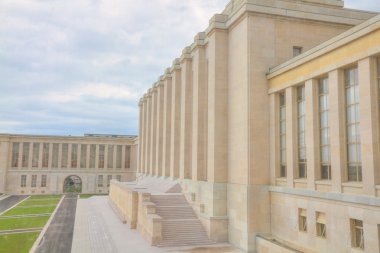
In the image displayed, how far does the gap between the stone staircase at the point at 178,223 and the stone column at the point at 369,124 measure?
13148 millimetres

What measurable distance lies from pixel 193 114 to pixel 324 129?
15.2 metres

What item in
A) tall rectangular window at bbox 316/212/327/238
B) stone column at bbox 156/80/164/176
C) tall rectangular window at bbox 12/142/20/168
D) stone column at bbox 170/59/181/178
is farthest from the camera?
tall rectangular window at bbox 12/142/20/168

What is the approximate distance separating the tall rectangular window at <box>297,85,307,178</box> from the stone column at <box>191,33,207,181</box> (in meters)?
10.7

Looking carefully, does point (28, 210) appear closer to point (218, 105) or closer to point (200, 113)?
point (200, 113)

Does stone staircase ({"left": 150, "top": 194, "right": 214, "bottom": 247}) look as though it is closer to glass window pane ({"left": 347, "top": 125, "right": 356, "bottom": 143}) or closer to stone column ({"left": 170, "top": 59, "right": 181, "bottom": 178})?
stone column ({"left": 170, "top": 59, "right": 181, "bottom": 178})

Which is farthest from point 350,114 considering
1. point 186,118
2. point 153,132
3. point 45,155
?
point 45,155

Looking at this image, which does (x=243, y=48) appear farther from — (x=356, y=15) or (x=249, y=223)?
(x=249, y=223)

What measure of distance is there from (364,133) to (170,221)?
1581cm

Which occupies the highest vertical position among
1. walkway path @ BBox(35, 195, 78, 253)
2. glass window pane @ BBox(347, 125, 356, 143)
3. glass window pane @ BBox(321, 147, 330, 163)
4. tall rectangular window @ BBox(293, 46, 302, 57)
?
tall rectangular window @ BBox(293, 46, 302, 57)

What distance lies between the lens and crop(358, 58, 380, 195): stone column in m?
16.6

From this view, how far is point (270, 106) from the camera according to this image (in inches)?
992

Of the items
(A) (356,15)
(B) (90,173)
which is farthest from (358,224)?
(B) (90,173)

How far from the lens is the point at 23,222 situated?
3825cm

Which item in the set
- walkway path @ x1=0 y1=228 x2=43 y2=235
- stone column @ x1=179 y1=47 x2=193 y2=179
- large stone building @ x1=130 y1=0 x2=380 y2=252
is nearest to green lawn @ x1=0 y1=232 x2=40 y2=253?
walkway path @ x1=0 y1=228 x2=43 y2=235
